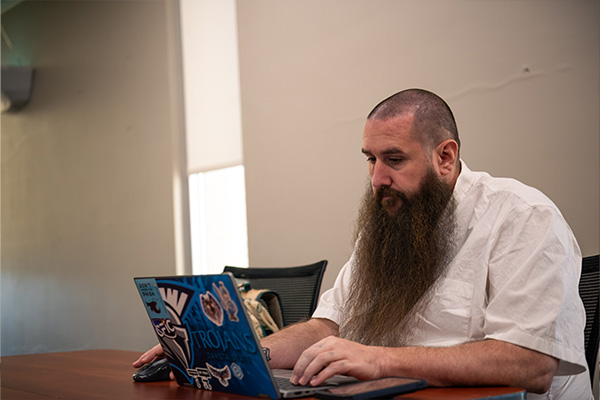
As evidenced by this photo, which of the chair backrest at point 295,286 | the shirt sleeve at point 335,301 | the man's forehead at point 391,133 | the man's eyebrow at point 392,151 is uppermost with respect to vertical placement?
the man's forehead at point 391,133

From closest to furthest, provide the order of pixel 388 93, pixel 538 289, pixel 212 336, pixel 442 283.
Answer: pixel 212 336, pixel 538 289, pixel 442 283, pixel 388 93

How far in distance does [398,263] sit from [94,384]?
800 mm

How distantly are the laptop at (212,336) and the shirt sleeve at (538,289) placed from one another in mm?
375

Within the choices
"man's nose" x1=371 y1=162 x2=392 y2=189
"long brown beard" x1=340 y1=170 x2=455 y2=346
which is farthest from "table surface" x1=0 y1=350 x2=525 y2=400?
"man's nose" x1=371 y1=162 x2=392 y2=189

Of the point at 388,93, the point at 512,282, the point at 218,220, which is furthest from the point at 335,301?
the point at 218,220

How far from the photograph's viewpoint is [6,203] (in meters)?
7.60

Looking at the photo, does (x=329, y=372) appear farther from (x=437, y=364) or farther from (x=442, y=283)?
(x=442, y=283)

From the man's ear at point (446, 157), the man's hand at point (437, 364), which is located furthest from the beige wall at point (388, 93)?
the man's hand at point (437, 364)

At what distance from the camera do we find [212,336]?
114 cm

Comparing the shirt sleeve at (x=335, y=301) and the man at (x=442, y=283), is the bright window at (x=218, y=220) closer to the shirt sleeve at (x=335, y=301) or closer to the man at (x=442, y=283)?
the shirt sleeve at (x=335, y=301)

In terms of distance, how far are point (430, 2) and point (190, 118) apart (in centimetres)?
238

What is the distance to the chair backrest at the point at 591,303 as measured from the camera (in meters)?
1.59

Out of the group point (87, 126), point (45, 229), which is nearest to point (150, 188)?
point (87, 126)

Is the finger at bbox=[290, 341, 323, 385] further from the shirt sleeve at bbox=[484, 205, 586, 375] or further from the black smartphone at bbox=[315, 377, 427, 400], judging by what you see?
the shirt sleeve at bbox=[484, 205, 586, 375]
